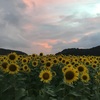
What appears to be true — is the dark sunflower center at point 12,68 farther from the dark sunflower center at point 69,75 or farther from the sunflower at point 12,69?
the dark sunflower center at point 69,75

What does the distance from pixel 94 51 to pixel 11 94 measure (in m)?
53.4

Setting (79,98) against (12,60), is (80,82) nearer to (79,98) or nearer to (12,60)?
(79,98)

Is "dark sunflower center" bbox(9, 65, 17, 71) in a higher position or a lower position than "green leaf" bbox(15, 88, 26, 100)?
higher

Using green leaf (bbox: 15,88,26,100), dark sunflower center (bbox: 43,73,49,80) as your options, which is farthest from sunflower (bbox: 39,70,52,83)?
green leaf (bbox: 15,88,26,100)

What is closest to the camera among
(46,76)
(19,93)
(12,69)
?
(19,93)

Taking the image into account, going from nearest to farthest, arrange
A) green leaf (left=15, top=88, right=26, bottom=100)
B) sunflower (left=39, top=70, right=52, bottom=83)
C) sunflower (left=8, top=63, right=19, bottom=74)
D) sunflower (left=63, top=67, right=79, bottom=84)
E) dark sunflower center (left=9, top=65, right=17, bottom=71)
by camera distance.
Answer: green leaf (left=15, top=88, right=26, bottom=100) < sunflower (left=63, top=67, right=79, bottom=84) < sunflower (left=39, top=70, right=52, bottom=83) < sunflower (left=8, top=63, right=19, bottom=74) < dark sunflower center (left=9, top=65, right=17, bottom=71)

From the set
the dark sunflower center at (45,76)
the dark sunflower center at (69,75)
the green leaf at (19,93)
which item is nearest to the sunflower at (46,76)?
the dark sunflower center at (45,76)

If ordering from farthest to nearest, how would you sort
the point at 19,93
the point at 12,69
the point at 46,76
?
1. the point at 12,69
2. the point at 46,76
3. the point at 19,93

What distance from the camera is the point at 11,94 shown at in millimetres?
9484

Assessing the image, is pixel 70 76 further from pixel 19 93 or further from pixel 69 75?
pixel 19 93

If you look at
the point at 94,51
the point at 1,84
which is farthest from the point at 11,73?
the point at 94,51

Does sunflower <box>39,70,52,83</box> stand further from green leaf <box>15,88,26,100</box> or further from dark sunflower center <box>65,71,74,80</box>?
green leaf <box>15,88,26,100</box>

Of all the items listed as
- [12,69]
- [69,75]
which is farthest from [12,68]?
[69,75]

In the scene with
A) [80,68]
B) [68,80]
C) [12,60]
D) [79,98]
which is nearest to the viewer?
[68,80]
